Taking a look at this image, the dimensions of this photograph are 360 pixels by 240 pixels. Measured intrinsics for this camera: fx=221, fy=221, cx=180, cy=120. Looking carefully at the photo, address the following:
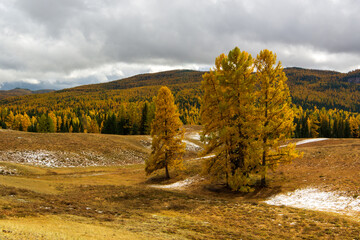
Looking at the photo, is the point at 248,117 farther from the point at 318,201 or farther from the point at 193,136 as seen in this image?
the point at 193,136

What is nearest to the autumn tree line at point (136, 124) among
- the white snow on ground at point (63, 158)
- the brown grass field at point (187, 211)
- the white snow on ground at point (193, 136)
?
the white snow on ground at point (193, 136)

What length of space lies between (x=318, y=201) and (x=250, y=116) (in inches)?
312

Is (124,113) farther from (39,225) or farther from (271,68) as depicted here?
(39,225)

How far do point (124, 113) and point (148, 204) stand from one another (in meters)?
65.3

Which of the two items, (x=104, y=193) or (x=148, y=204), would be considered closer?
(x=148, y=204)

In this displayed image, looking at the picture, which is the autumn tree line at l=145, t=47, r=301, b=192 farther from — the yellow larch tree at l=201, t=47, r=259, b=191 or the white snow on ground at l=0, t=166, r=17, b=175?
the white snow on ground at l=0, t=166, r=17, b=175

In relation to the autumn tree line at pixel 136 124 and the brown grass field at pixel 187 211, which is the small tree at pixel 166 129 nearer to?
the brown grass field at pixel 187 211

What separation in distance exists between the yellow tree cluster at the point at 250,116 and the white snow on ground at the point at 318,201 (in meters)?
2.51

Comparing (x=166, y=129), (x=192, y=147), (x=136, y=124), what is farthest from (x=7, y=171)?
(x=136, y=124)

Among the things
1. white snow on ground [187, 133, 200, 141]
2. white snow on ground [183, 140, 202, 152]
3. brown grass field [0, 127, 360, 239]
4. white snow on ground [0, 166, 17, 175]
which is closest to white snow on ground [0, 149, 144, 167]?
white snow on ground [0, 166, 17, 175]

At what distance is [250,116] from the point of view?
19.1m

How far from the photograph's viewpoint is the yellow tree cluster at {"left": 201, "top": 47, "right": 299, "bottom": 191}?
60.6 ft

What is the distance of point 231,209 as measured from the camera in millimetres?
14789

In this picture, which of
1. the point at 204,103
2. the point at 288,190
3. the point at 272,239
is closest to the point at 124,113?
the point at 204,103
